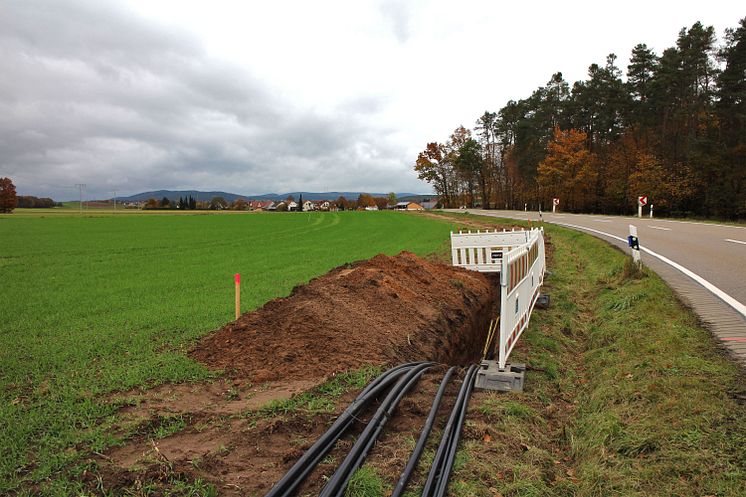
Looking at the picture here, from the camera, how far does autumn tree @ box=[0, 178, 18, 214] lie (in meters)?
92.4

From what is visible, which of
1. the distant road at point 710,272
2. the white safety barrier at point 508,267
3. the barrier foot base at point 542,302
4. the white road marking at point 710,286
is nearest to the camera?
the white safety barrier at point 508,267

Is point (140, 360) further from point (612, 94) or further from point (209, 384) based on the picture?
point (612, 94)

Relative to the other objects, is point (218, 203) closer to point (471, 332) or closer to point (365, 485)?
point (471, 332)

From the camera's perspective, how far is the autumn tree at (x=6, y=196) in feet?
303

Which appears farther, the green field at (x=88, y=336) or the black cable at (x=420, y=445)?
the green field at (x=88, y=336)

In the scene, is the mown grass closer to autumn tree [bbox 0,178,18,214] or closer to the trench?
the trench

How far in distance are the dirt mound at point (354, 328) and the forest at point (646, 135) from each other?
97.8 ft

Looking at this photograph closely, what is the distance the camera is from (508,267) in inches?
185

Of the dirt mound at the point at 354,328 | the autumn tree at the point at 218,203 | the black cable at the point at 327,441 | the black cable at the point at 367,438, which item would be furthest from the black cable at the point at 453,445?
the autumn tree at the point at 218,203

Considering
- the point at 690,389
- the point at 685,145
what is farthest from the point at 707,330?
the point at 685,145

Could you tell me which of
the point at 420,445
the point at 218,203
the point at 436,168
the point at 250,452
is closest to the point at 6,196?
the point at 218,203

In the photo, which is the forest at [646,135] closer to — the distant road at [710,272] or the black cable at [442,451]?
the distant road at [710,272]

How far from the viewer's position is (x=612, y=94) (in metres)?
44.9

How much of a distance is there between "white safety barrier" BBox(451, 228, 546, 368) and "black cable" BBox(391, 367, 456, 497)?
2.93 ft
